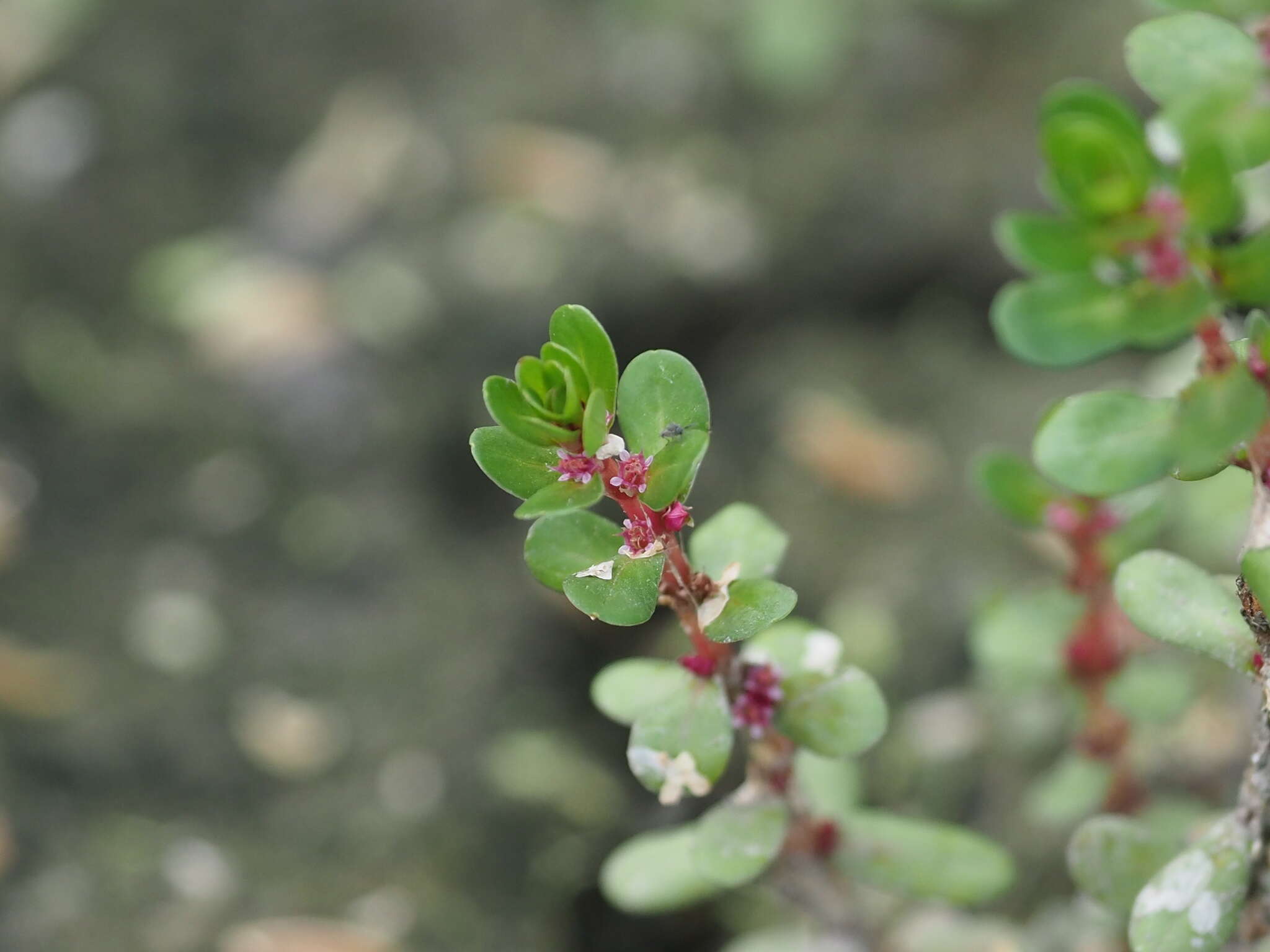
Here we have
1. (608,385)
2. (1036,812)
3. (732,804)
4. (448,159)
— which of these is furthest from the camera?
(448,159)

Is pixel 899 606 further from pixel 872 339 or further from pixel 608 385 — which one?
pixel 608 385

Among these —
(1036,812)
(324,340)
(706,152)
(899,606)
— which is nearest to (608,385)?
(1036,812)

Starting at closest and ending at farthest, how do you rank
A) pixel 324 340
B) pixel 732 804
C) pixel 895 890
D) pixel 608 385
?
pixel 608 385, pixel 732 804, pixel 895 890, pixel 324 340

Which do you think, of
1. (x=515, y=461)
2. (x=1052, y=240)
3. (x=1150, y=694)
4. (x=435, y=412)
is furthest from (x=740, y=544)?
(x=435, y=412)

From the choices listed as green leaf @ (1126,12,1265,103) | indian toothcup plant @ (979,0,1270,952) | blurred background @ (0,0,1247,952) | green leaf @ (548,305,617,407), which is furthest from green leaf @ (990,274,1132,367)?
blurred background @ (0,0,1247,952)

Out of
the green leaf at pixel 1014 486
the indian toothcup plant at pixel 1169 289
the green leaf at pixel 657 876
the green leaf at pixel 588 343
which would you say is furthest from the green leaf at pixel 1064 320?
the green leaf at pixel 657 876

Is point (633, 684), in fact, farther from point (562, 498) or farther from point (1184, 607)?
point (1184, 607)

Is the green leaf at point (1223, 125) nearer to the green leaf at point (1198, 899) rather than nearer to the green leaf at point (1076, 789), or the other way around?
the green leaf at point (1198, 899)
